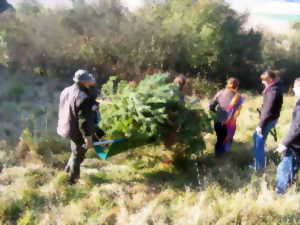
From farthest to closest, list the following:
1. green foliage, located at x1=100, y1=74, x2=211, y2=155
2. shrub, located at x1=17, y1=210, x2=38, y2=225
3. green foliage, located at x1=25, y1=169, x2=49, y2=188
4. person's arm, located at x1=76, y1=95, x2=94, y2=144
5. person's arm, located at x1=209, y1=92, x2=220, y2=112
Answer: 1. person's arm, located at x1=209, y1=92, x2=220, y2=112
2. green foliage, located at x1=25, y1=169, x2=49, y2=188
3. green foliage, located at x1=100, y1=74, x2=211, y2=155
4. person's arm, located at x1=76, y1=95, x2=94, y2=144
5. shrub, located at x1=17, y1=210, x2=38, y2=225

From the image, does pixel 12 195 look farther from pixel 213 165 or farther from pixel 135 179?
pixel 213 165

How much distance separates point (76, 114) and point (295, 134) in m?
3.03

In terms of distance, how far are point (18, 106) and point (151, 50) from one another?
5.53 metres

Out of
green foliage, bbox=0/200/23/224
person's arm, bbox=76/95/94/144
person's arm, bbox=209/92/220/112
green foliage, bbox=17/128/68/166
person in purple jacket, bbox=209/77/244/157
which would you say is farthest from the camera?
green foliage, bbox=17/128/68/166

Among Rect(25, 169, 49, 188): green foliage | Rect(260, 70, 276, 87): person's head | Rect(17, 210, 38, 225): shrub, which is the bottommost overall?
Rect(17, 210, 38, 225): shrub

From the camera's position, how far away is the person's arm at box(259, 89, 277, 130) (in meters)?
4.93

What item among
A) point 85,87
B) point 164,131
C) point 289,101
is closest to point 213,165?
point 164,131

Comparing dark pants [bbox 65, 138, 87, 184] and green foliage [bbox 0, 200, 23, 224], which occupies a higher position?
dark pants [bbox 65, 138, 87, 184]

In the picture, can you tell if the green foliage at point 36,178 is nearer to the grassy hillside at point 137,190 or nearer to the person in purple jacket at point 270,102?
the grassy hillside at point 137,190

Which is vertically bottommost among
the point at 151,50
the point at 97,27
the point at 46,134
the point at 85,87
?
the point at 46,134

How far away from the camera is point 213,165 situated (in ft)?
18.9

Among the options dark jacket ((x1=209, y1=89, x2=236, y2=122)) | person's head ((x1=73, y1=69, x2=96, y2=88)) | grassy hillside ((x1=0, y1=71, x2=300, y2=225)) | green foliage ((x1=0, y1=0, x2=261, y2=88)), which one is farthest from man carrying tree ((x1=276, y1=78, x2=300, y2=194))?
green foliage ((x1=0, y1=0, x2=261, y2=88))

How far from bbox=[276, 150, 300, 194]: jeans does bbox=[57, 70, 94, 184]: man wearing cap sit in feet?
9.04

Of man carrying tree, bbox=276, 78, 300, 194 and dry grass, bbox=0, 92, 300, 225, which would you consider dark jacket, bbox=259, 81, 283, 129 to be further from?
dry grass, bbox=0, 92, 300, 225
